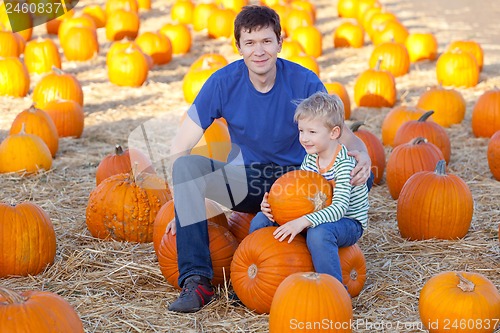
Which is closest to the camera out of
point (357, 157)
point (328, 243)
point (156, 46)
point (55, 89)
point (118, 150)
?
point (328, 243)

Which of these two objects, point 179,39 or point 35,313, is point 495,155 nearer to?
point 35,313

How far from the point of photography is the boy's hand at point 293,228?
3.88m

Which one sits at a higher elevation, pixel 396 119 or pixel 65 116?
pixel 65 116

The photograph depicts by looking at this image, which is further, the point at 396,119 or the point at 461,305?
the point at 396,119

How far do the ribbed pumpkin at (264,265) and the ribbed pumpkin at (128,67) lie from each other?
6371 millimetres

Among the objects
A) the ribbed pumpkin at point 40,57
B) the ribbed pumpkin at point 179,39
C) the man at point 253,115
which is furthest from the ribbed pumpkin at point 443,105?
the ribbed pumpkin at point 40,57

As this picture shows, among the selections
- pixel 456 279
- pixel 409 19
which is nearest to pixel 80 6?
pixel 409 19

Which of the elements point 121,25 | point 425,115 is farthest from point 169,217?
point 121,25

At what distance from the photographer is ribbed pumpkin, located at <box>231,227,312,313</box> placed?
387 cm

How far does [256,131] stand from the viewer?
4.50 metres

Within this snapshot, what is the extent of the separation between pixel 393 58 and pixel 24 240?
23.4ft

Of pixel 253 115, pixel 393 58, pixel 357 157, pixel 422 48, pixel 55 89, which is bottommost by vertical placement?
pixel 422 48

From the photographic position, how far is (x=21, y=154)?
642 cm

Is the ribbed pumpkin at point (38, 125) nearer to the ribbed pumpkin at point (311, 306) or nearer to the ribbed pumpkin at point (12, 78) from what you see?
the ribbed pumpkin at point (12, 78)
